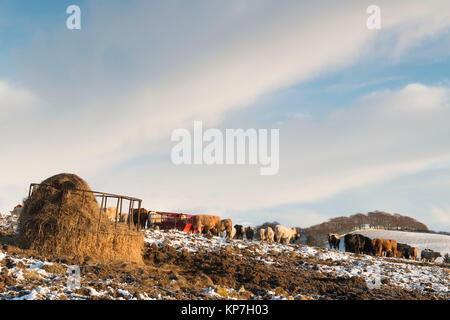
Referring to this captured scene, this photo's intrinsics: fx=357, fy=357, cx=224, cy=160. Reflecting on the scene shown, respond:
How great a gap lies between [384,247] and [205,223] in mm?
19597

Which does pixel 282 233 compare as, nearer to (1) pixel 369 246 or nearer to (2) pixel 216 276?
(1) pixel 369 246

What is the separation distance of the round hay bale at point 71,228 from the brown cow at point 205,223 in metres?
16.1

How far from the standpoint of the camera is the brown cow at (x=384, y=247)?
36.3 m

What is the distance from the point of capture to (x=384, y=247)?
123 ft

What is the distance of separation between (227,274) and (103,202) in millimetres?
5713

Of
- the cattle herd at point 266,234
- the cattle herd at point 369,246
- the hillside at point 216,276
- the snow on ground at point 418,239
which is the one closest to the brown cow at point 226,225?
the cattle herd at point 266,234

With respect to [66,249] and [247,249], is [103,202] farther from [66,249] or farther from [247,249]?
[247,249]

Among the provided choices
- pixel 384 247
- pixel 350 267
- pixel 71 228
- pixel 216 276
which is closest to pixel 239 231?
pixel 384 247

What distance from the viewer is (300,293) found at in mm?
12492

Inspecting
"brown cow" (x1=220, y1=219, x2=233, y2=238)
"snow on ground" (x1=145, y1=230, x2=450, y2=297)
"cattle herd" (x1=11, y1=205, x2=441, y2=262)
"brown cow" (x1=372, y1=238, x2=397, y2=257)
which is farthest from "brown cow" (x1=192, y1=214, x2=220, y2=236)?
"brown cow" (x1=372, y1=238, x2=397, y2=257)

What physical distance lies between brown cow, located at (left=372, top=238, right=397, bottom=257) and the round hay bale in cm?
2872

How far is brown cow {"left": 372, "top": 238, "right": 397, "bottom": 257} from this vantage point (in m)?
36.3

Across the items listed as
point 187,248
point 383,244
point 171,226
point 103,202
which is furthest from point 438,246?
point 103,202

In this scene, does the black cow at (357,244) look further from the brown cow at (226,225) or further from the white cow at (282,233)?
the brown cow at (226,225)
